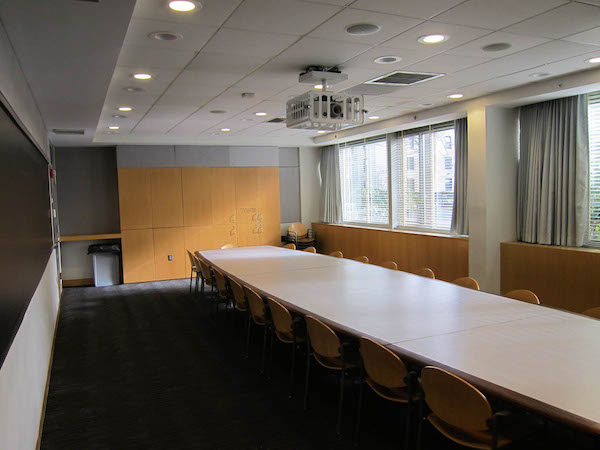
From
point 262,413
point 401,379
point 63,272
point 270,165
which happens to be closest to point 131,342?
point 262,413

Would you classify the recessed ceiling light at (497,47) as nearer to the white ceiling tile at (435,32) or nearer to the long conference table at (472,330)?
the white ceiling tile at (435,32)

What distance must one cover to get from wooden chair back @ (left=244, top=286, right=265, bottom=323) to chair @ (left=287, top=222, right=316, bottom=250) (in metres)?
6.14

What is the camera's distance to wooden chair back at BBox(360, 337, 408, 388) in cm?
267

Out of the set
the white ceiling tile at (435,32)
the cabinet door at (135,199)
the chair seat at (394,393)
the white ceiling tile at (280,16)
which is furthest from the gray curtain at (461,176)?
the cabinet door at (135,199)

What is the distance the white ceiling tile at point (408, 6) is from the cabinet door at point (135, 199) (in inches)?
287

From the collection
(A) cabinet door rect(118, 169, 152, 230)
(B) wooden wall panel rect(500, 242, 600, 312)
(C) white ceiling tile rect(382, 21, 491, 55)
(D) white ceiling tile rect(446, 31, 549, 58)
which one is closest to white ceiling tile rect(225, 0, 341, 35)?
(C) white ceiling tile rect(382, 21, 491, 55)

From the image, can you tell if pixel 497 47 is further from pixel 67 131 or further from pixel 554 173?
pixel 67 131

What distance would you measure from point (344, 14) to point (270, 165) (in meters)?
7.43

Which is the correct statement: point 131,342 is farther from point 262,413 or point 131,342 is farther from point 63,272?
point 63,272

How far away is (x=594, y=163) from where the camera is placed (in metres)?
5.76

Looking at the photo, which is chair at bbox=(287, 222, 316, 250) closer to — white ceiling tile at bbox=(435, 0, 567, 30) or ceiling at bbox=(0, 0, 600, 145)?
ceiling at bbox=(0, 0, 600, 145)

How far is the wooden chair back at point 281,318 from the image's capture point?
3.80 m

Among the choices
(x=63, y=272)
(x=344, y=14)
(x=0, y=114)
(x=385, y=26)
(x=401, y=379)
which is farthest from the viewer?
(x=63, y=272)

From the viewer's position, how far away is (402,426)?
3305 millimetres
